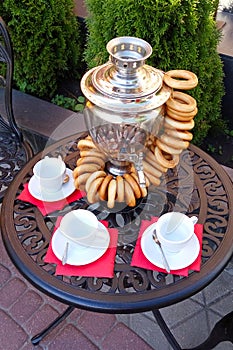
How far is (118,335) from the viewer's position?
198 cm

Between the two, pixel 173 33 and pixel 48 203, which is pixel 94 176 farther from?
pixel 173 33

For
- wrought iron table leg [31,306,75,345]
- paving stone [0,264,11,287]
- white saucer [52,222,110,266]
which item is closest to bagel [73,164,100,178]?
white saucer [52,222,110,266]

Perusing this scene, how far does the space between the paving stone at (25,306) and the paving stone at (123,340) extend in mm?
400

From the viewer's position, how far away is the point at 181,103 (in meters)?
1.34

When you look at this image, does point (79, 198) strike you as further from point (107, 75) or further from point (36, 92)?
point (36, 92)

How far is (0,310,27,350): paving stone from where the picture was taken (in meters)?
1.94

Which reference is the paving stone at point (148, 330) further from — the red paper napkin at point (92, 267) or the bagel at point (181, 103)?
the bagel at point (181, 103)

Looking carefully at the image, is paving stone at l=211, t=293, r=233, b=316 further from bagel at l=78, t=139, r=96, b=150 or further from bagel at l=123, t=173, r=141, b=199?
bagel at l=78, t=139, r=96, b=150

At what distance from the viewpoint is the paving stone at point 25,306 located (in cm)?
205

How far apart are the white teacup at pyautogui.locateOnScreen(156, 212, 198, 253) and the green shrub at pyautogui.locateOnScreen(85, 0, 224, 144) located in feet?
3.46

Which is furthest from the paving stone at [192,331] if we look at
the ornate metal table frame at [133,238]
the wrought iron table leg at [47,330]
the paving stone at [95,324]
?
the wrought iron table leg at [47,330]

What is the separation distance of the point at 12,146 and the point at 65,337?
0.98 m

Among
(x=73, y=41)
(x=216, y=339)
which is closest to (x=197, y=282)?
(x=216, y=339)

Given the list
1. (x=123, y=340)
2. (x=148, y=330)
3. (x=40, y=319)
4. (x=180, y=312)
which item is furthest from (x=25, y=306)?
(x=180, y=312)
